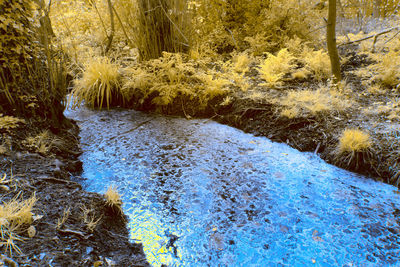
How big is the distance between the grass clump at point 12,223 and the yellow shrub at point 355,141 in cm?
259

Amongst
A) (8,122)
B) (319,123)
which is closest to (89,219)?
(8,122)

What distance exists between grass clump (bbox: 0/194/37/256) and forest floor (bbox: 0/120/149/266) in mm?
15

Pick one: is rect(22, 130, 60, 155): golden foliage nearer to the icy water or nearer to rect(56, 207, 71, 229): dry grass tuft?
the icy water

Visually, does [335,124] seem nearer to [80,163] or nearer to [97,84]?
[80,163]

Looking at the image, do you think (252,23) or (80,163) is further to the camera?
(252,23)

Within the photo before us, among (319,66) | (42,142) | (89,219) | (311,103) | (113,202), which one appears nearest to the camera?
(89,219)

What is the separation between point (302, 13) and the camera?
17.4 ft

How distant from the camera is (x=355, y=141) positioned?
2.36 m

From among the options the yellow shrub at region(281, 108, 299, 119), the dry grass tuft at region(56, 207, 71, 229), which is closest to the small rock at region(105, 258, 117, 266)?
the dry grass tuft at region(56, 207, 71, 229)

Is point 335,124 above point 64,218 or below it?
above

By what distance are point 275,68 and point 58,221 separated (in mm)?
Answer: 3767

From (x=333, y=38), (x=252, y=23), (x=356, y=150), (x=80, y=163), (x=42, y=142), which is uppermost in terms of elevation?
(x=252, y=23)

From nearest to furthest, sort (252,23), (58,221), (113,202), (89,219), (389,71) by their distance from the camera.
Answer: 1. (58,221)
2. (89,219)
3. (113,202)
4. (389,71)
5. (252,23)

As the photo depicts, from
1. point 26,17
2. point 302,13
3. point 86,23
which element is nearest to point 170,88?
point 26,17
